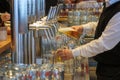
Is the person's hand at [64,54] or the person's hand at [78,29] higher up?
the person's hand at [78,29]

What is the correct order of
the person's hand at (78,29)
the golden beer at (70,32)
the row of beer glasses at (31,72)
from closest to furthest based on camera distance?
the row of beer glasses at (31,72), the golden beer at (70,32), the person's hand at (78,29)

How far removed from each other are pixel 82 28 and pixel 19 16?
155 cm

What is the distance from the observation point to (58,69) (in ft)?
6.56

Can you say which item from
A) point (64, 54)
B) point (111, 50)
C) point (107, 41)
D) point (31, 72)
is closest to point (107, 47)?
point (107, 41)

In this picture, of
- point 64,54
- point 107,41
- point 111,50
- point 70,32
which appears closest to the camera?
point 64,54

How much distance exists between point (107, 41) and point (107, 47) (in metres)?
0.05

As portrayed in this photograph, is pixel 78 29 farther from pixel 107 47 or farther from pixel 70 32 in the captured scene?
pixel 107 47

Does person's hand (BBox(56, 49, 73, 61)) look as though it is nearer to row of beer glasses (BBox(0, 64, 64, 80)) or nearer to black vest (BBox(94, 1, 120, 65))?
row of beer glasses (BBox(0, 64, 64, 80))

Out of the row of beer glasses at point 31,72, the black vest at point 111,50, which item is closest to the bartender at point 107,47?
the black vest at point 111,50

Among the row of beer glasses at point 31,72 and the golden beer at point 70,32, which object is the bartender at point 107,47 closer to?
the golden beer at point 70,32

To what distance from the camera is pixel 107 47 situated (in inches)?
102

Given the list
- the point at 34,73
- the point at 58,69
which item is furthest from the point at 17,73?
the point at 58,69

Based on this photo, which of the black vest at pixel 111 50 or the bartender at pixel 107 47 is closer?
the bartender at pixel 107 47

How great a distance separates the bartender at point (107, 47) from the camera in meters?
2.56
